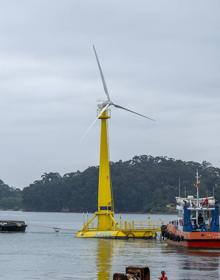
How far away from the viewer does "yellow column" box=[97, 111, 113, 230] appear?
83938mm

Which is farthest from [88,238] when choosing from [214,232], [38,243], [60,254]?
[214,232]

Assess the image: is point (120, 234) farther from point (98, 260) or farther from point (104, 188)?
point (98, 260)

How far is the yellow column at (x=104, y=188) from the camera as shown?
8394 cm

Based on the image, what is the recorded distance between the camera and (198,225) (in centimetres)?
7056

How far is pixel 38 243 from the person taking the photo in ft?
293

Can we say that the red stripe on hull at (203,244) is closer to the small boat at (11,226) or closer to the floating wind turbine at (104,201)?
the floating wind turbine at (104,201)

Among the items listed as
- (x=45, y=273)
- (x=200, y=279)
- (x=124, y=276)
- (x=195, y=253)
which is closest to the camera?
(x=124, y=276)

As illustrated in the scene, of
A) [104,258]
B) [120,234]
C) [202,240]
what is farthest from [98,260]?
[120,234]

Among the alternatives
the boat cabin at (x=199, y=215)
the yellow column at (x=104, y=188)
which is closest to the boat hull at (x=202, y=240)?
the boat cabin at (x=199, y=215)

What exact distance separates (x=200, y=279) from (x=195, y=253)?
1904 cm

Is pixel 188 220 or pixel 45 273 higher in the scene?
pixel 188 220

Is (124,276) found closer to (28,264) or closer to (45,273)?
(45,273)

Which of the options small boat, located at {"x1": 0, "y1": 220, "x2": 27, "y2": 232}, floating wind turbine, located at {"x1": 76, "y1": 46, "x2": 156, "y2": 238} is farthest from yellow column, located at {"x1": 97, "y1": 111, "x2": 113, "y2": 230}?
small boat, located at {"x1": 0, "y1": 220, "x2": 27, "y2": 232}

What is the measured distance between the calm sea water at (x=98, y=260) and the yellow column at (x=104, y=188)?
2.11m
